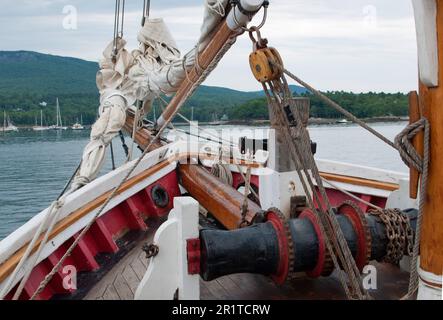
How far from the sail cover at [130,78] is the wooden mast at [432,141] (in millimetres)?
2923

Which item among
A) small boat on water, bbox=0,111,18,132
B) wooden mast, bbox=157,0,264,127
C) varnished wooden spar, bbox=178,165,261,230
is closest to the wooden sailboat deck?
varnished wooden spar, bbox=178,165,261,230

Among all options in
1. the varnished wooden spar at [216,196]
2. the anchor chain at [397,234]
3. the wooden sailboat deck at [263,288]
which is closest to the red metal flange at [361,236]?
the anchor chain at [397,234]

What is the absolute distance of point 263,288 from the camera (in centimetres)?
319

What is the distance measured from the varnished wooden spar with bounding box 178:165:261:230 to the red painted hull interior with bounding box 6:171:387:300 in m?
0.30

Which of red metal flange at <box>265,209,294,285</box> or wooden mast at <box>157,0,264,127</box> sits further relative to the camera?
wooden mast at <box>157,0,264,127</box>

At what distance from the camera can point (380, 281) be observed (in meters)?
3.26

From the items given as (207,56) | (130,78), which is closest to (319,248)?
(207,56)

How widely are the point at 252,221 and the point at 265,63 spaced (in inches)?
38.3

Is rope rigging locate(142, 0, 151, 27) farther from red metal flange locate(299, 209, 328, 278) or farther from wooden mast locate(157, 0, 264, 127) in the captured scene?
red metal flange locate(299, 209, 328, 278)

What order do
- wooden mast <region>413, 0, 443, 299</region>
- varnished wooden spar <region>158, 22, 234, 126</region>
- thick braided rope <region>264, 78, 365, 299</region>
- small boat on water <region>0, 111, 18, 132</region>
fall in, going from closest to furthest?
1. wooden mast <region>413, 0, 443, 299</region>
2. thick braided rope <region>264, 78, 365, 299</region>
3. varnished wooden spar <region>158, 22, 234, 126</region>
4. small boat on water <region>0, 111, 18, 132</region>

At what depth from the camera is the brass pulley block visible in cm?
284

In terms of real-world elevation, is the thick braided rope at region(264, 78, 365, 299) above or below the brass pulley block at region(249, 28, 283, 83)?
below
